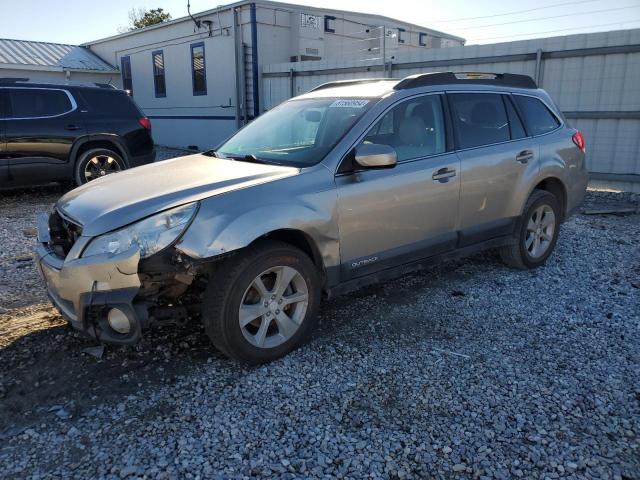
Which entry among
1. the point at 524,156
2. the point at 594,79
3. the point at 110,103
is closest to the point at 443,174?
the point at 524,156

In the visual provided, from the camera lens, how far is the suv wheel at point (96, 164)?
8.84 meters

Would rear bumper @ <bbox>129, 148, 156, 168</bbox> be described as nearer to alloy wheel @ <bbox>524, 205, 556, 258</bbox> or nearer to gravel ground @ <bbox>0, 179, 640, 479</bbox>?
gravel ground @ <bbox>0, 179, 640, 479</bbox>

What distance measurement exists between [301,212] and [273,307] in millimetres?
651

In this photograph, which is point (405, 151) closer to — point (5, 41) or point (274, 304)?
point (274, 304)

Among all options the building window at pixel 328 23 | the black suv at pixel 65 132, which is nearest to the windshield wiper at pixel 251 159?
the black suv at pixel 65 132

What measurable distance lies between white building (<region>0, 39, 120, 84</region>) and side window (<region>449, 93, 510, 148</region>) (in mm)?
18721

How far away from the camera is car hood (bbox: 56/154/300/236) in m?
3.16

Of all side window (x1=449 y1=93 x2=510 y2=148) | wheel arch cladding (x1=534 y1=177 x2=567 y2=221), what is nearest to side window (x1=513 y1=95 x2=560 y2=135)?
side window (x1=449 y1=93 x2=510 y2=148)

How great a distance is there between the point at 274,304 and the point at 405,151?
1648 mm

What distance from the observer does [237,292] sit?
321cm

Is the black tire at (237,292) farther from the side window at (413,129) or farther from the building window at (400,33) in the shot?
the building window at (400,33)

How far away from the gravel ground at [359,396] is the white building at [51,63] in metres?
18.6

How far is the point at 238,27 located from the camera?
14438 millimetres

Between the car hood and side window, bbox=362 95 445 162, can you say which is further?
side window, bbox=362 95 445 162
